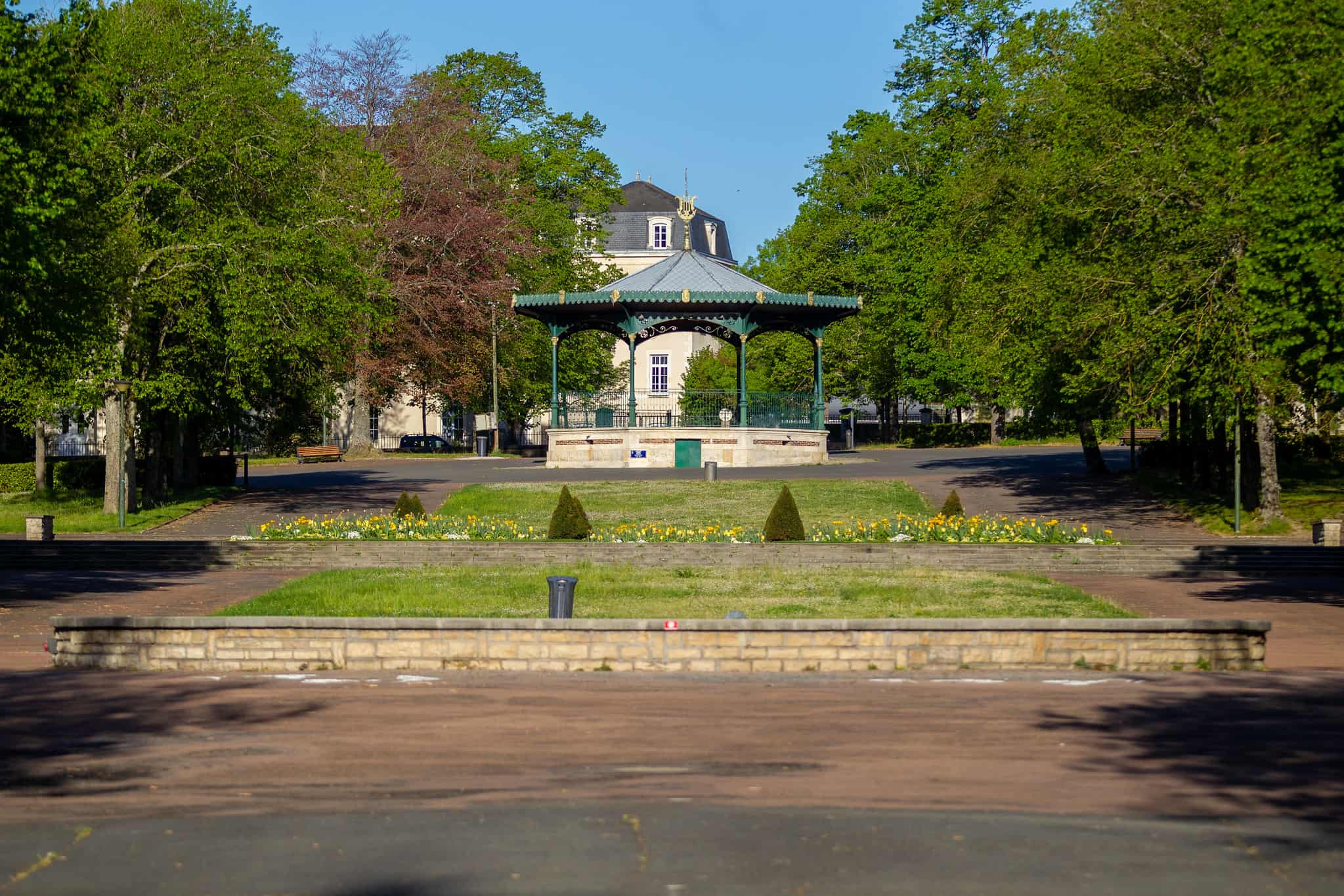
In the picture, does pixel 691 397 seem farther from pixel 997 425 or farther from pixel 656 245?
pixel 656 245

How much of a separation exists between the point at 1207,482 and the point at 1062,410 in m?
6.29

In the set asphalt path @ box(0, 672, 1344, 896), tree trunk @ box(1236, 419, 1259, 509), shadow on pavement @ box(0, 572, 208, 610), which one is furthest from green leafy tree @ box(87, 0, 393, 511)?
tree trunk @ box(1236, 419, 1259, 509)

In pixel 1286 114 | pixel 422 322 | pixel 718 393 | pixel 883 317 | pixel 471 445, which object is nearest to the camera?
pixel 1286 114

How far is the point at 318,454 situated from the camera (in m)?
63.3

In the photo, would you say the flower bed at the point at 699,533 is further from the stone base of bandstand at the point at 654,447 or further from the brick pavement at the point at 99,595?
the stone base of bandstand at the point at 654,447

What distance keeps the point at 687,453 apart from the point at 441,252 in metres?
19.3

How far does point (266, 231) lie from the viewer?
35.9 m

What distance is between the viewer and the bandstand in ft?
163

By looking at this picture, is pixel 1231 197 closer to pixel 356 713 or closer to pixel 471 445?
pixel 356 713

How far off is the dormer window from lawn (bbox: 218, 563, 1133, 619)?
91864mm

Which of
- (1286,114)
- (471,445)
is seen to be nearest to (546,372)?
(471,445)

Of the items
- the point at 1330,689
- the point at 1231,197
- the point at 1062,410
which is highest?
the point at 1231,197

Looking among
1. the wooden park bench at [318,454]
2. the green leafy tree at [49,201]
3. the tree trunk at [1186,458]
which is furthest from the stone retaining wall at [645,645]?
the wooden park bench at [318,454]

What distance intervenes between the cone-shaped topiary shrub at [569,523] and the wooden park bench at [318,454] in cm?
3476
